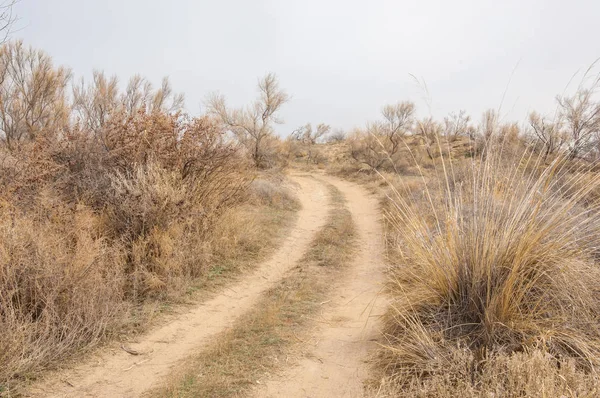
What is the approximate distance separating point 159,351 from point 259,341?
3.49 feet

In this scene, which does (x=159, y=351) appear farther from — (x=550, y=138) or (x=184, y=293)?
(x=550, y=138)

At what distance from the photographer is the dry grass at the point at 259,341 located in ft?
10.4

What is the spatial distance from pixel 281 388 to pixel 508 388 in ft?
5.75

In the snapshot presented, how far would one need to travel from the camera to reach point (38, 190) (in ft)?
18.8

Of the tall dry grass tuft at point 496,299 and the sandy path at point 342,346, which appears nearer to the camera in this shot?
the tall dry grass tuft at point 496,299

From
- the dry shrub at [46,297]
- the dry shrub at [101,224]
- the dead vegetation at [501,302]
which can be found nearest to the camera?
the dead vegetation at [501,302]

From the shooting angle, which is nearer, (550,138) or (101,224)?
(550,138)

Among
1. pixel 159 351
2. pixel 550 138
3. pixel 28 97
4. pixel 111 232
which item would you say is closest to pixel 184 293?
pixel 159 351

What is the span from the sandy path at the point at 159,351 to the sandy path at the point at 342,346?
3.70 feet

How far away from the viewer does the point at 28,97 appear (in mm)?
15609

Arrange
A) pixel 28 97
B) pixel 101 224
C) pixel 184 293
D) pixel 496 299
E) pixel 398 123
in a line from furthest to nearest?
pixel 398 123 < pixel 28 97 < pixel 101 224 < pixel 184 293 < pixel 496 299

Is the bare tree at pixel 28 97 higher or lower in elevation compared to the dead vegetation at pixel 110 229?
higher

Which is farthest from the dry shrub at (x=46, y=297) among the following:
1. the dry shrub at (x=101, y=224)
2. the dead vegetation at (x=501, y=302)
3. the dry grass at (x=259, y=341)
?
the dead vegetation at (x=501, y=302)

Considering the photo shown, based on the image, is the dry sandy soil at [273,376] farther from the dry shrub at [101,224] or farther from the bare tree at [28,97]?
the bare tree at [28,97]
